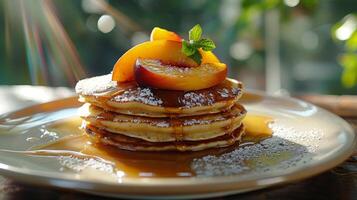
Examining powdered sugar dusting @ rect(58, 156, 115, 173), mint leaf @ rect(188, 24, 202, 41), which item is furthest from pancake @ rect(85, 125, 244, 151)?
mint leaf @ rect(188, 24, 202, 41)

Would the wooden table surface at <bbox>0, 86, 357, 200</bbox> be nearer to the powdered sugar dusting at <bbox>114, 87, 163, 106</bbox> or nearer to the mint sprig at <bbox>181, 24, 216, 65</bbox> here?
the powdered sugar dusting at <bbox>114, 87, 163, 106</bbox>

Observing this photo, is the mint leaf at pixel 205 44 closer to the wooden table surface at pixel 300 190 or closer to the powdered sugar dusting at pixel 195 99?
the powdered sugar dusting at pixel 195 99

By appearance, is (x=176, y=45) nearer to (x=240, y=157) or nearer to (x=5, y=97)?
(x=240, y=157)

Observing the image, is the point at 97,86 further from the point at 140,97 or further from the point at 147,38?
→ the point at 147,38

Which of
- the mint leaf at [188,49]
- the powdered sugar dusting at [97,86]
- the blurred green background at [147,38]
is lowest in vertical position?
the blurred green background at [147,38]

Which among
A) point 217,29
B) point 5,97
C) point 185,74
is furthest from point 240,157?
point 217,29

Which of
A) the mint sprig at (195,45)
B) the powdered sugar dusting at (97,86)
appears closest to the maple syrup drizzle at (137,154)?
the powdered sugar dusting at (97,86)

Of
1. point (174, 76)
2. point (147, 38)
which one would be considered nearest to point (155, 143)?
point (174, 76)
